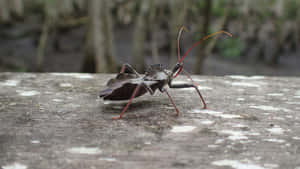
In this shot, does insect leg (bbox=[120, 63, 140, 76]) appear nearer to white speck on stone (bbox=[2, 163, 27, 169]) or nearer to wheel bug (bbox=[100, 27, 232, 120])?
wheel bug (bbox=[100, 27, 232, 120])

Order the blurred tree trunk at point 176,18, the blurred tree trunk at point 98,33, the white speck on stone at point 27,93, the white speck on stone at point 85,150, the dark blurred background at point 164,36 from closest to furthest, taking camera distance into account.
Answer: the white speck on stone at point 85,150
the white speck on stone at point 27,93
the blurred tree trunk at point 98,33
the blurred tree trunk at point 176,18
the dark blurred background at point 164,36

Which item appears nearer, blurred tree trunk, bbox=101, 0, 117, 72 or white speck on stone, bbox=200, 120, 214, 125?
white speck on stone, bbox=200, 120, 214, 125

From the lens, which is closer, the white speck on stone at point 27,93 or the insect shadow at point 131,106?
the insect shadow at point 131,106

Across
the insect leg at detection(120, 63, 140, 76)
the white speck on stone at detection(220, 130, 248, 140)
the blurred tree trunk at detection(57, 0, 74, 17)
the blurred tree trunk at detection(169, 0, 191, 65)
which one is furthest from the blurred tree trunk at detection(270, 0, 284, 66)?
the white speck on stone at detection(220, 130, 248, 140)

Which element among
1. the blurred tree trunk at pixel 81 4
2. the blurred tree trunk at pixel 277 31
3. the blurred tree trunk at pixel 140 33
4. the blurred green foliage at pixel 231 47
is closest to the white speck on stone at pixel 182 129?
the blurred tree trunk at pixel 140 33

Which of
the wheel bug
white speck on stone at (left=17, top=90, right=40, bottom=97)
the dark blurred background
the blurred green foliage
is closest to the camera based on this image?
the wheel bug

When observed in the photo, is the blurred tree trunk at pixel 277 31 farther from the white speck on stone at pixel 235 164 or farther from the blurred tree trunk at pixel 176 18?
the white speck on stone at pixel 235 164

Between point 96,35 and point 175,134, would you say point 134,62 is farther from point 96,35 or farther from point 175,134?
point 175,134

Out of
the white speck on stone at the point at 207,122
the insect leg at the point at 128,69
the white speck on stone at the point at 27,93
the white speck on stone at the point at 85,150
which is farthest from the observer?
the white speck on stone at the point at 27,93

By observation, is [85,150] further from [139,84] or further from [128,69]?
[128,69]

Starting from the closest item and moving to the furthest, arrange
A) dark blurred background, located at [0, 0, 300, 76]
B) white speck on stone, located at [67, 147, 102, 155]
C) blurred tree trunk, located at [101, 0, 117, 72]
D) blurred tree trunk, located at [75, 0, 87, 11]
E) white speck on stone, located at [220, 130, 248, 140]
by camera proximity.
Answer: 1. white speck on stone, located at [67, 147, 102, 155]
2. white speck on stone, located at [220, 130, 248, 140]
3. blurred tree trunk, located at [101, 0, 117, 72]
4. dark blurred background, located at [0, 0, 300, 76]
5. blurred tree trunk, located at [75, 0, 87, 11]
